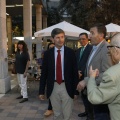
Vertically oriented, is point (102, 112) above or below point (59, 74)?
below

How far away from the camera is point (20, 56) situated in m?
6.96

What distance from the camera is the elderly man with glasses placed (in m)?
1.93

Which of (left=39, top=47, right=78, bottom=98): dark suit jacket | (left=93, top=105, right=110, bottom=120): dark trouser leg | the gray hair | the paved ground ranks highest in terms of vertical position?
the gray hair

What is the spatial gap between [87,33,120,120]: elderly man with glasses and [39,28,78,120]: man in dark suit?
1.83 metres

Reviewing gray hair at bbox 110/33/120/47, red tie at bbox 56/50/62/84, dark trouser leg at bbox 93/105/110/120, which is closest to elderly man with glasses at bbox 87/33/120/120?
gray hair at bbox 110/33/120/47

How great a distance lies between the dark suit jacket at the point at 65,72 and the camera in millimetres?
3969

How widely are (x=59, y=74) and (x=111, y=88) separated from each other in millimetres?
2068

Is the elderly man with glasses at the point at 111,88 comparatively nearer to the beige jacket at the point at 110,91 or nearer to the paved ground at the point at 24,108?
the beige jacket at the point at 110,91

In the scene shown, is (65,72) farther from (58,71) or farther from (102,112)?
(102,112)

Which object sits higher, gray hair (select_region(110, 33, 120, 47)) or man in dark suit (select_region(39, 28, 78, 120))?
gray hair (select_region(110, 33, 120, 47))

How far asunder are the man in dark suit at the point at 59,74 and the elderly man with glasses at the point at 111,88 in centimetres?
183

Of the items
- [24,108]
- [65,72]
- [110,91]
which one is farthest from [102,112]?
[24,108]

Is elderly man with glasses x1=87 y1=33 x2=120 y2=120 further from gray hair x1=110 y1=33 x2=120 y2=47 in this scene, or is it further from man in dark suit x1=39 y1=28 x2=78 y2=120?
man in dark suit x1=39 y1=28 x2=78 y2=120

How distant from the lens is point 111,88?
1.93 meters
